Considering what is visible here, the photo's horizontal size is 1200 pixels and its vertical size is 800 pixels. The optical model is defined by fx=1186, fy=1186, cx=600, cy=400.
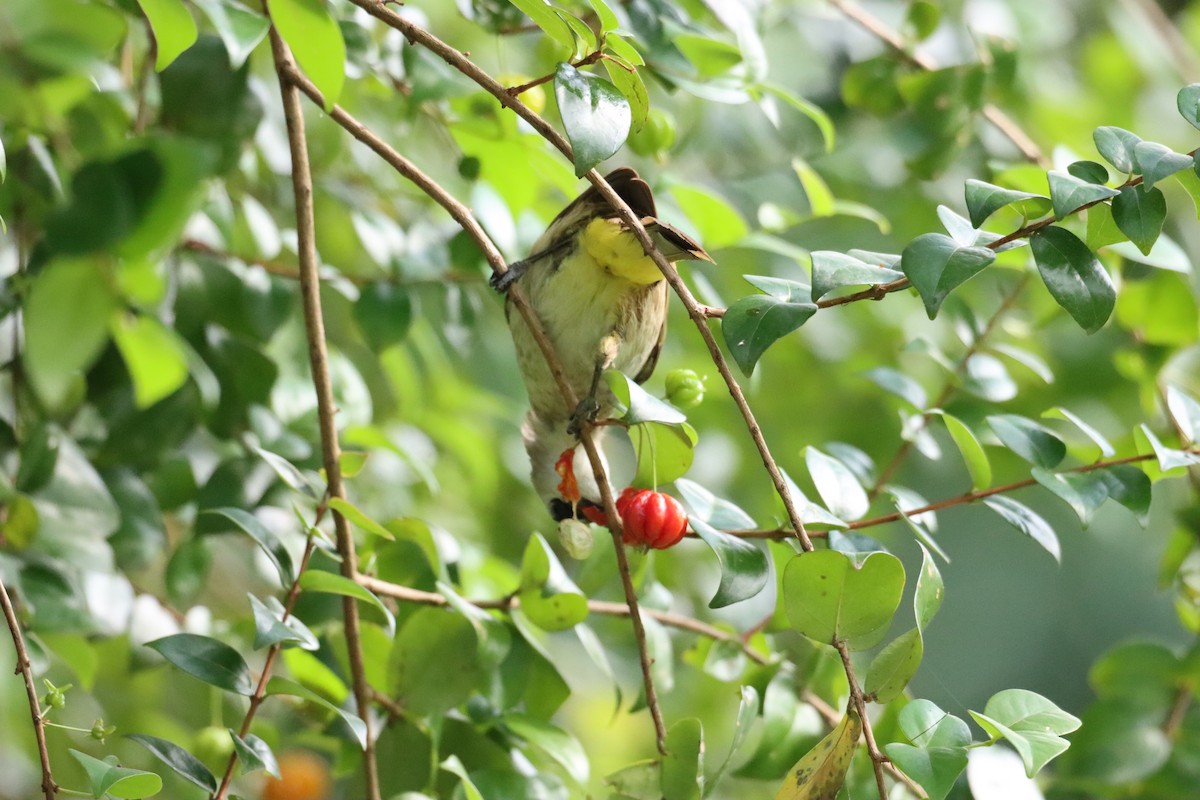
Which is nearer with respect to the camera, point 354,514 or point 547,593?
point 354,514

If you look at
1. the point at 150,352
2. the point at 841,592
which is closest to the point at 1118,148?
the point at 841,592

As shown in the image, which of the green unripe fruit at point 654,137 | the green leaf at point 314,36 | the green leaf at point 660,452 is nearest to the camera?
the green leaf at point 314,36

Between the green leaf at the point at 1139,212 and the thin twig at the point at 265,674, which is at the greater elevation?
the green leaf at the point at 1139,212

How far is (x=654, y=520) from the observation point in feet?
4.38

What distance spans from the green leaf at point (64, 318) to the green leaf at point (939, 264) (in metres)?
1.02

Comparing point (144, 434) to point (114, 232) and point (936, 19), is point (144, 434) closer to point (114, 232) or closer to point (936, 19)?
point (114, 232)

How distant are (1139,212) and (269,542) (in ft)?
3.21

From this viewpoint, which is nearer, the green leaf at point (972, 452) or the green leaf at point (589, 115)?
the green leaf at point (589, 115)

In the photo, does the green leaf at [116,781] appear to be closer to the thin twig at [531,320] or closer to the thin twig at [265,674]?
the thin twig at [265,674]

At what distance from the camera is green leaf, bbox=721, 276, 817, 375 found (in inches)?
44.8

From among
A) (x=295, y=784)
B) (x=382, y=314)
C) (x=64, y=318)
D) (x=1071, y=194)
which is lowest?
(x=295, y=784)

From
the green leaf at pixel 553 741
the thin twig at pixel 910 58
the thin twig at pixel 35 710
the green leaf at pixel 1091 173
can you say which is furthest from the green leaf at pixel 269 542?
the thin twig at pixel 910 58

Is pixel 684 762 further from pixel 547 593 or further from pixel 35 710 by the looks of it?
pixel 35 710

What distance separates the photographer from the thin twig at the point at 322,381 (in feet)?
4.61
